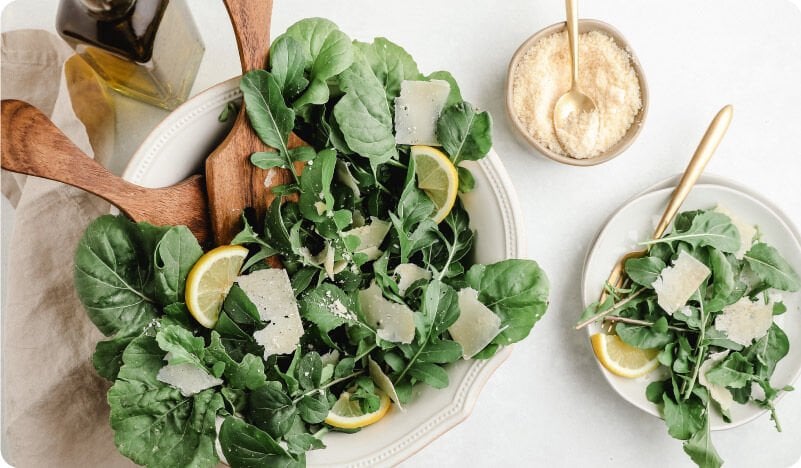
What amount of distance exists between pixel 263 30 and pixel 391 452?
63 centimetres

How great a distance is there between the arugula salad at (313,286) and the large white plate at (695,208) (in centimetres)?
27

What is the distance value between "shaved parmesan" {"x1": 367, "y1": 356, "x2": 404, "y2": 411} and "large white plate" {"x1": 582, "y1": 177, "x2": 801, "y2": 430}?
0.41 meters

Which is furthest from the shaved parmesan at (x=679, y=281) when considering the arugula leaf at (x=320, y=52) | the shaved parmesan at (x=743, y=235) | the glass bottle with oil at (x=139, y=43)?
the glass bottle with oil at (x=139, y=43)

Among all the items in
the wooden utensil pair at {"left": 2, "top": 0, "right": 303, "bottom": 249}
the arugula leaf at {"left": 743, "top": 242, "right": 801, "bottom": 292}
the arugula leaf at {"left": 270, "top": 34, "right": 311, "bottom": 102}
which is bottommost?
the arugula leaf at {"left": 743, "top": 242, "right": 801, "bottom": 292}

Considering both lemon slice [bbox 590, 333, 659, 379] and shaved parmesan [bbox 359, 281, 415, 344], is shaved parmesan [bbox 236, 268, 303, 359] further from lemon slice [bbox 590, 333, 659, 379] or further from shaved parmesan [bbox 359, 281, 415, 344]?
lemon slice [bbox 590, 333, 659, 379]

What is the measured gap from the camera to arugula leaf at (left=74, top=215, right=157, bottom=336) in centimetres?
88

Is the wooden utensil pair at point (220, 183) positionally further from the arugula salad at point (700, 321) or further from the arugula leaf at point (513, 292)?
the arugula salad at point (700, 321)

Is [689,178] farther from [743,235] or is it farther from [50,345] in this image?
[50,345]

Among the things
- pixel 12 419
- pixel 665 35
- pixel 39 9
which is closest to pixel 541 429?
pixel 665 35

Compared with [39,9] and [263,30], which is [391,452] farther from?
[39,9]

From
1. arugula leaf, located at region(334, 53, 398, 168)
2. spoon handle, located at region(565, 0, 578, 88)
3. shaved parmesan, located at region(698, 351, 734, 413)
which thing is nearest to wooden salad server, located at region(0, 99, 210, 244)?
arugula leaf, located at region(334, 53, 398, 168)

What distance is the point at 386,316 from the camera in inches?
36.1

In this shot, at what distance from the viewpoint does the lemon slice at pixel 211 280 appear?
88 cm

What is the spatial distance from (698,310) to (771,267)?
0.16 metres
